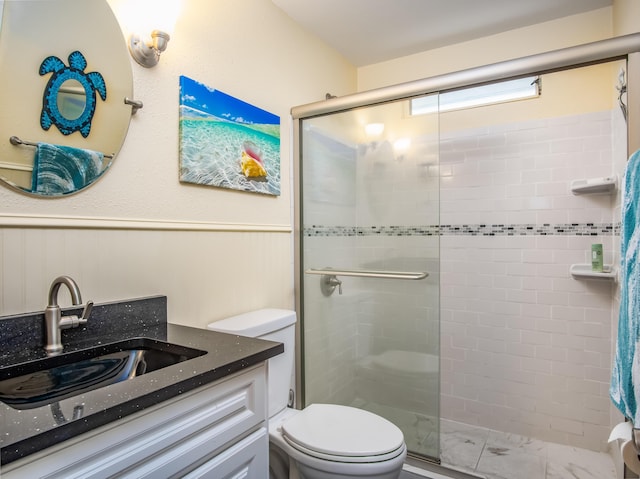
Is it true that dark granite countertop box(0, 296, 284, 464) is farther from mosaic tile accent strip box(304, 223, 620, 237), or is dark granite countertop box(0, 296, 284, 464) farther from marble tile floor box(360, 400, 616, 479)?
marble tile floor box(360, 400, 616, 479)

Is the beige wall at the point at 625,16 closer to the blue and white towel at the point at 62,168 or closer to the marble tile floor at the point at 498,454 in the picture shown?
the marble tile floor at the point at 498,454

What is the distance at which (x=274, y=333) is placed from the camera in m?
1.71

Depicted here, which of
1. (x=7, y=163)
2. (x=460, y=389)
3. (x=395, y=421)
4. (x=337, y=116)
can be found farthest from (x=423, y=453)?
(x=7, y=163)

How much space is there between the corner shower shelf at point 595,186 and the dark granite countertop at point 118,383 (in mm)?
1843

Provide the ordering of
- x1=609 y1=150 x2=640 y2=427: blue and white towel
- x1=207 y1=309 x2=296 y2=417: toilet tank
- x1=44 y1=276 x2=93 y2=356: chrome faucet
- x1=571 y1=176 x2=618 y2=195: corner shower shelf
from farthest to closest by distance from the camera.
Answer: x1=571 y1=176 x2=618 y2=195: corner shower shelf, x1=207 y1=309 x2=296 y2=417: toilet tank, x1=44 y1=276 x2=93 y2=356: chrome faucet, x1=609 y1=150 x2=640 y2=427: blue and white towel

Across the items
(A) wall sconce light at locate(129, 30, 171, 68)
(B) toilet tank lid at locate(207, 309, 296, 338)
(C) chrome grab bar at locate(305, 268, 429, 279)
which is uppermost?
(A) wall sconce light at locate(129, 30, 171, 68)

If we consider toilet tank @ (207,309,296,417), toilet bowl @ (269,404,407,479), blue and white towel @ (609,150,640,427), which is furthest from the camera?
toilet tank @ (207,309,296,417)

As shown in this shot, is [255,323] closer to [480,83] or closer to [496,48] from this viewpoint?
[480,83]

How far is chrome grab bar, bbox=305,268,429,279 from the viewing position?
2021 millimetres

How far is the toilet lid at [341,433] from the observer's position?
138 cm

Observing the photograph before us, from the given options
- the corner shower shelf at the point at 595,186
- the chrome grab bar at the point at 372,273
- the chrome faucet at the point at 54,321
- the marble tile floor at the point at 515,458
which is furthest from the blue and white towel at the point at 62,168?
the corner shower shelf at the point at 595,186

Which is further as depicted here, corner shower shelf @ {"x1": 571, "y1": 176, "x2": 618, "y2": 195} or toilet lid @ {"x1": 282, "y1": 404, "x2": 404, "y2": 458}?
corner shower shelf @ {"x1": 571, "y1": 176, "x2": 618, "y2": 195}

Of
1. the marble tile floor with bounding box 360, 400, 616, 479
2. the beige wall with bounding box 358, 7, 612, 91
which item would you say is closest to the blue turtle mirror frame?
the marble tile floor with bounding box 360, 400, 616, 479

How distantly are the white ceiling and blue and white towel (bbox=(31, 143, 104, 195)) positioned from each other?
4.60 feet
